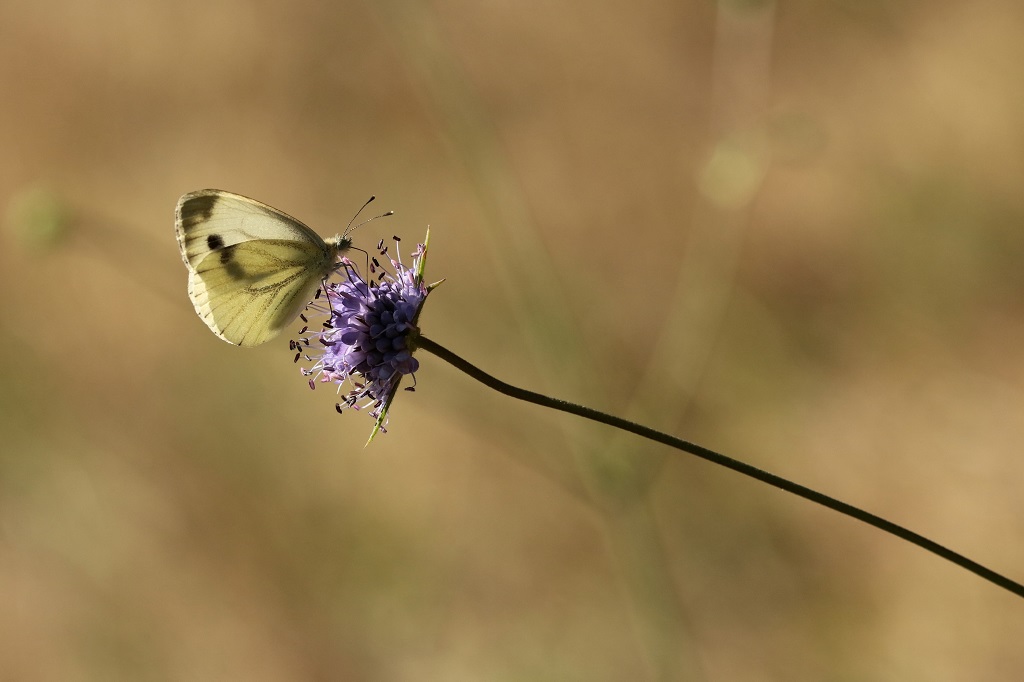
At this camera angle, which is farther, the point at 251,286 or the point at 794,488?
the point at 251,286

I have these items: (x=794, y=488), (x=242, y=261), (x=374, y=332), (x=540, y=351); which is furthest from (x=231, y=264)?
(x=794, y=488)

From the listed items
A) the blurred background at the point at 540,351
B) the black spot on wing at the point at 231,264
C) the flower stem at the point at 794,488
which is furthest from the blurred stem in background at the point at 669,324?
the flower stem at the point at 794,488

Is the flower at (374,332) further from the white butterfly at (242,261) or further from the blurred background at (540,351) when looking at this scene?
the blurred background at (540,351)

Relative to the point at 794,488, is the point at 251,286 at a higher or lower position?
higher

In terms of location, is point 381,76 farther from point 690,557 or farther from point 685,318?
point 690,557

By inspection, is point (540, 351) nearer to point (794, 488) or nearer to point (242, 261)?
point (242, 261)

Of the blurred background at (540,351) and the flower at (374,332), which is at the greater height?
the blurred background at (540,351)
